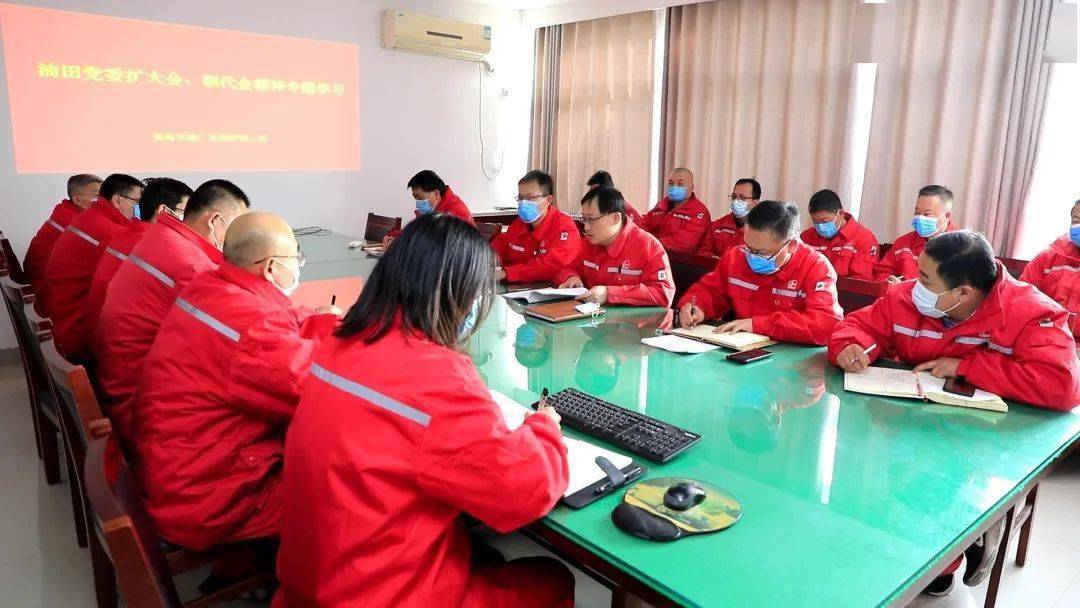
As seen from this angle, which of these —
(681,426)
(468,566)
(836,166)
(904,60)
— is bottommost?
(468,566)

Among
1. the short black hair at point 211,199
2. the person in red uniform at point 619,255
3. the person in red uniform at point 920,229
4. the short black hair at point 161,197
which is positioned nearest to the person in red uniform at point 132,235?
the short black hair at point 161,197

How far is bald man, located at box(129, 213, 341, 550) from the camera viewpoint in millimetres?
1524

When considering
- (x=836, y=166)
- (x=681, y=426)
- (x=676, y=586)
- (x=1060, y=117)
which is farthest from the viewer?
(x=836, y=166)

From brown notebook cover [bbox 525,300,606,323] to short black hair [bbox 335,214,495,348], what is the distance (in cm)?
140

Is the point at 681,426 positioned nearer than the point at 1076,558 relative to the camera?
Yes

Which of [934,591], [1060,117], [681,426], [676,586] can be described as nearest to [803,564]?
[676,586]

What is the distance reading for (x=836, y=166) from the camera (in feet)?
15.5

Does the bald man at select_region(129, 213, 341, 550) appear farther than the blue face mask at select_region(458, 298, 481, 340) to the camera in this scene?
Yes

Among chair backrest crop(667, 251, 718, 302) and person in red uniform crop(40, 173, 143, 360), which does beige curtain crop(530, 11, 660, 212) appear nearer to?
chair backrest crop(667, 251, 718, 302)

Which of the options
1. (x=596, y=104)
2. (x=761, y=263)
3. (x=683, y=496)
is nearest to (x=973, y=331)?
(x=761, y=263)

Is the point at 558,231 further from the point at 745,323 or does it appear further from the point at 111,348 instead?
the point at 111,348

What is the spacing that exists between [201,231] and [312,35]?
3.65 metres

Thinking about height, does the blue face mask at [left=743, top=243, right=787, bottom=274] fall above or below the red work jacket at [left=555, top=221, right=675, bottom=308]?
above

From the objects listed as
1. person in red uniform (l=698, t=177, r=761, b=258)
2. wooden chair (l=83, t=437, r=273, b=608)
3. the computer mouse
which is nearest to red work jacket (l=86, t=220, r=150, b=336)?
wooden chair (l=83, t=437, r=273, b=608)
